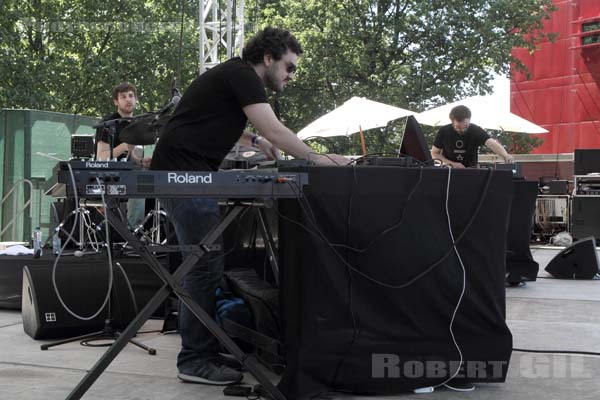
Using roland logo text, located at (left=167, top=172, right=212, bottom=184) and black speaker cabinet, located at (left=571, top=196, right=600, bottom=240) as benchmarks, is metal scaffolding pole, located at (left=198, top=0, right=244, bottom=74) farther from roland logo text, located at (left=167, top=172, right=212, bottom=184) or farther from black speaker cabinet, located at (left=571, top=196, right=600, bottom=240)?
roland logo text, located at (left=167, top=172, right=212, bottom=184)

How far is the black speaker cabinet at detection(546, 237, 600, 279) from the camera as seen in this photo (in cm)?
844

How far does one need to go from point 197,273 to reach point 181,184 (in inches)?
33.3

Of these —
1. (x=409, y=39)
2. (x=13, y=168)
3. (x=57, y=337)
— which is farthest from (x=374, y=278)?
(x=409, y=39)

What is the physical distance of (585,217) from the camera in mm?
13719

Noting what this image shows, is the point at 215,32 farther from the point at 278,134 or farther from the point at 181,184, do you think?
the point at 181,184

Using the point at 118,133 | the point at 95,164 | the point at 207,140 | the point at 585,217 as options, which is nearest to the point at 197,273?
the point at 207,140

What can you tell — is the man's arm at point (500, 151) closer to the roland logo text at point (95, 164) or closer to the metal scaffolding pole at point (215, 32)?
the roland logo text at point (95, 164)

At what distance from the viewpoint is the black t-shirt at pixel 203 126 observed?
3607mm

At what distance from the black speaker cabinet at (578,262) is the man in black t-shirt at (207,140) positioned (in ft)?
18.9

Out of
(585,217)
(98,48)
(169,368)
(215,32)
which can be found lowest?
(169,368)

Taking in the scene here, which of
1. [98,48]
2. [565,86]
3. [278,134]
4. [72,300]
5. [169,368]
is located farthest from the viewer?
[98,48]

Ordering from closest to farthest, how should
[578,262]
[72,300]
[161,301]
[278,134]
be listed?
1. [161,301]
2. [278,134]
3. [72,300]
4. [578,262]

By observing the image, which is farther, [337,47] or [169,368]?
[337,47]

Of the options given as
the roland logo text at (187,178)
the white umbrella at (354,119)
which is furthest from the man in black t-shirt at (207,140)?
the white umbrella at (354,119)
